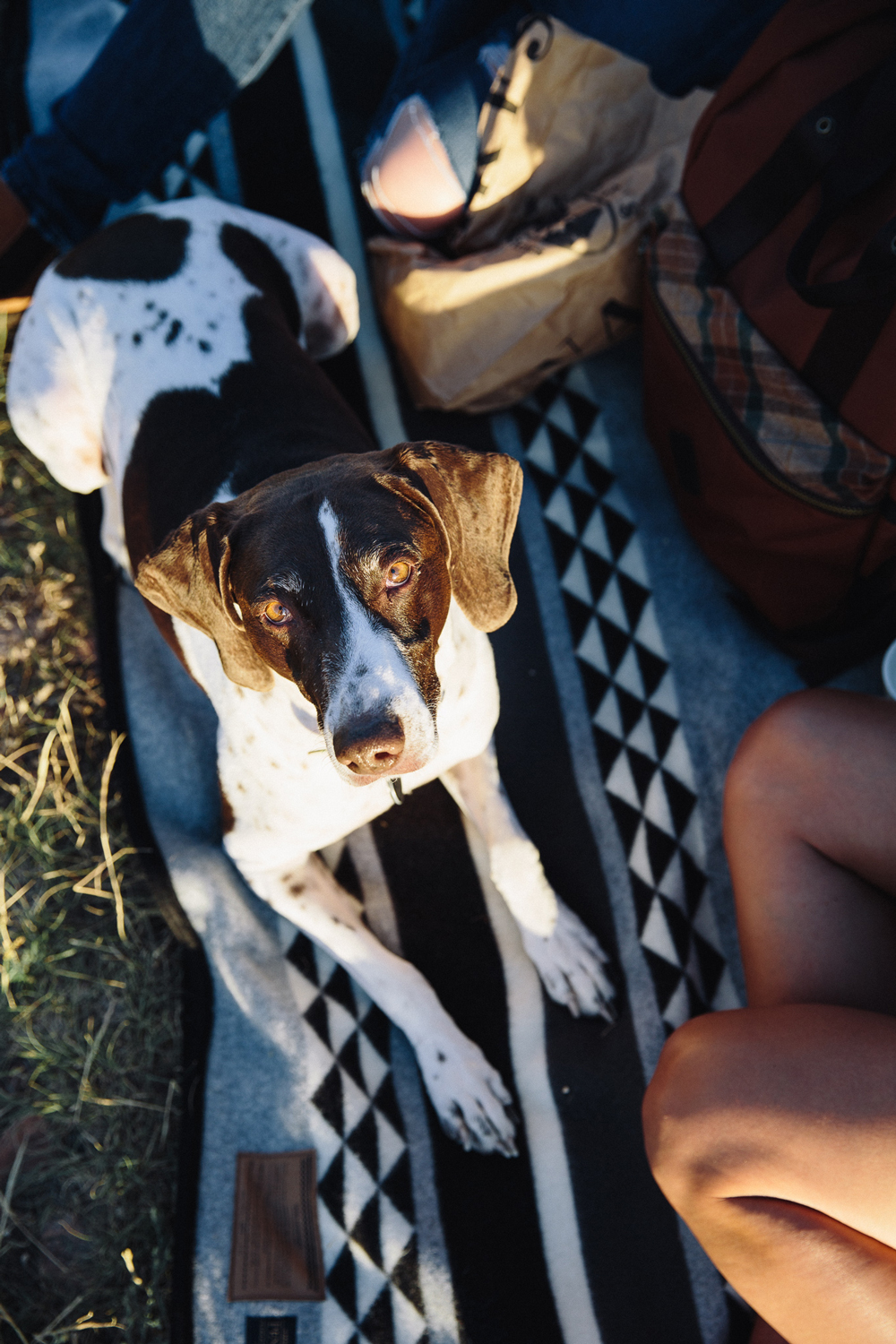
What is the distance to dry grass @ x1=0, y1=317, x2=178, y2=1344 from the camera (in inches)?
102

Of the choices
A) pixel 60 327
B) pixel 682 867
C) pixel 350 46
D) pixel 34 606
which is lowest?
pixel 682 867

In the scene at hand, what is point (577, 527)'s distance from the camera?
324 cm

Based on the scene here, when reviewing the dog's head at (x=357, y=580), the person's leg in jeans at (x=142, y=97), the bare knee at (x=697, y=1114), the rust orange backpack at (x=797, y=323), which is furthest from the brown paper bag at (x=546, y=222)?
the bare knee at (x=697, y=1114)

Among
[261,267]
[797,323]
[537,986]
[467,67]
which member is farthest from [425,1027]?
[467,67]

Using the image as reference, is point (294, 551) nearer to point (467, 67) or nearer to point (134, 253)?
point (134, 253)

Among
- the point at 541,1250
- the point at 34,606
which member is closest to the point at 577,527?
the point at 34,606

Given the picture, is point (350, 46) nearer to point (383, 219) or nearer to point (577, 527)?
point (383, 219)

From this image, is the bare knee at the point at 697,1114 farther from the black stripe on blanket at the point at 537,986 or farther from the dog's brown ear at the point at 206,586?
the dog's brown ear at the point at 206,586

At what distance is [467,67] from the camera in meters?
2.85

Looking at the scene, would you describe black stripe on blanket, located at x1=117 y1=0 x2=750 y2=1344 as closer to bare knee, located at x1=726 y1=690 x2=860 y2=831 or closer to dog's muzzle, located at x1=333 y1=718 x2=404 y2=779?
bare knee, located at x1=726 y1=690 x2=860 y2=831

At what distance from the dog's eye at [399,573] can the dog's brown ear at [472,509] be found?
0.17 metres

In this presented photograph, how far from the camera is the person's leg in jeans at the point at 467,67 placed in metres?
2.77

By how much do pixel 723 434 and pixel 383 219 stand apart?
145 centimetres

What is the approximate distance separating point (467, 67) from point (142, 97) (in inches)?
42.5
